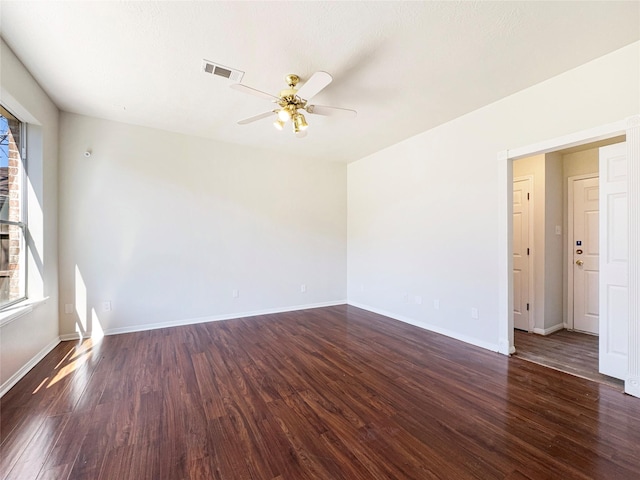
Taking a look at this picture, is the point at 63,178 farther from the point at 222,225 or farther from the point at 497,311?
the point at 497,311

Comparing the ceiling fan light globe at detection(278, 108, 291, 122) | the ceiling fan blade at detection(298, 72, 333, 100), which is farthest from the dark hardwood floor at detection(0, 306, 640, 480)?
the ceiling fan blade at detection(298, 72, 333, 100)

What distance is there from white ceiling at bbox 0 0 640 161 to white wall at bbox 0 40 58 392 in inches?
7.2

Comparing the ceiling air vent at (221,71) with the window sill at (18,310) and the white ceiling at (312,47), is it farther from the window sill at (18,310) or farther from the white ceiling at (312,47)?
the window sill at (18,310)

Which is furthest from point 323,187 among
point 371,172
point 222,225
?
point 222,225

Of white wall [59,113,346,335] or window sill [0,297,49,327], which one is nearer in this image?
window sill [0,297,49,327]

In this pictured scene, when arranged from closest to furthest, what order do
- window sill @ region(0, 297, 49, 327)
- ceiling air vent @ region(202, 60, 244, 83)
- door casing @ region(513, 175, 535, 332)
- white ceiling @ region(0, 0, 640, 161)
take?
white ceiling @ region(0, 0, 640, 161), window sill @ region(0, 297, 49, 327), ceiling air vent @ region(202, 60, 244, 83), door casing @ region(513, 175, 535, 332)

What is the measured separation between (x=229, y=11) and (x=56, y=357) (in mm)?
3641

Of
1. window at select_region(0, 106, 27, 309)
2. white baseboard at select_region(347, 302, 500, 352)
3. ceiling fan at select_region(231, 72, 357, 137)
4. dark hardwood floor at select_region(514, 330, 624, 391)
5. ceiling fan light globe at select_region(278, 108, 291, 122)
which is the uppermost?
ceiling fan at select_region(231, 72, 357, 137)

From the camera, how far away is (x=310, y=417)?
1944 mm

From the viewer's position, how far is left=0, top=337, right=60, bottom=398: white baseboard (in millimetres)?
2232

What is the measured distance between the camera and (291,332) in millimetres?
3732

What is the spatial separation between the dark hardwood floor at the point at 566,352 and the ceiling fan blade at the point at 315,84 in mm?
3285

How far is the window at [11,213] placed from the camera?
8.16 ft

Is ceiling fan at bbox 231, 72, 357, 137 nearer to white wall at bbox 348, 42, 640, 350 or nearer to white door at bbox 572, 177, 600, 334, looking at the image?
white wall at bbox 348, 42, 640, 350
